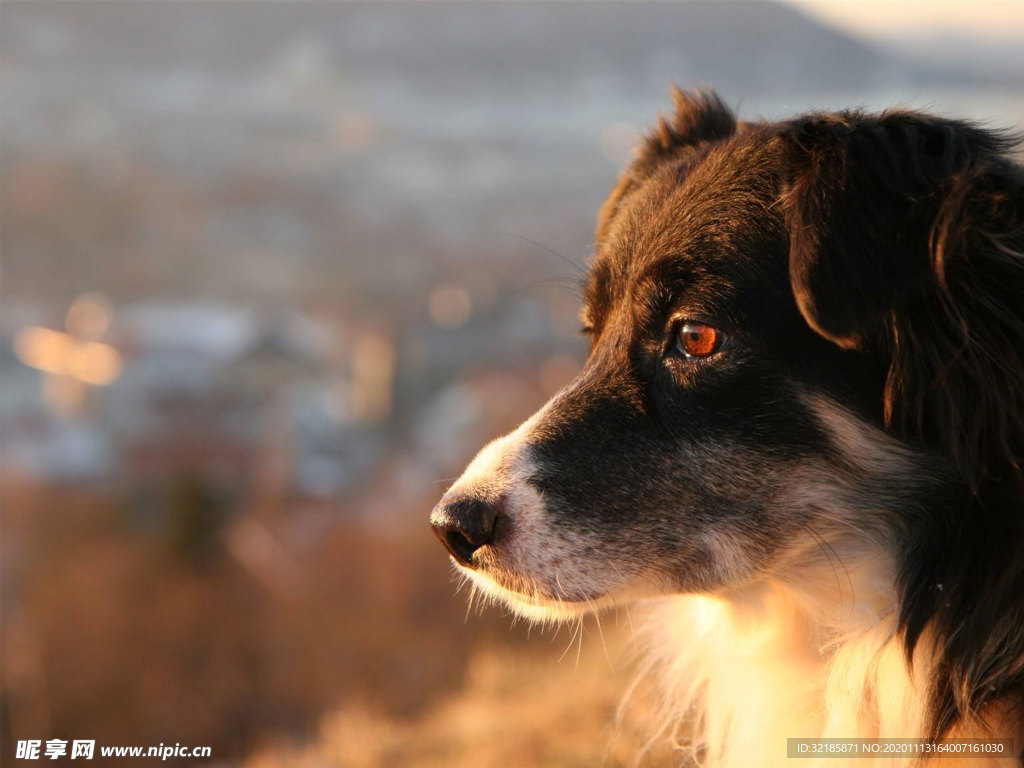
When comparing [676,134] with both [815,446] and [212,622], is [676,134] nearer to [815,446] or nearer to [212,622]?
[815,446]

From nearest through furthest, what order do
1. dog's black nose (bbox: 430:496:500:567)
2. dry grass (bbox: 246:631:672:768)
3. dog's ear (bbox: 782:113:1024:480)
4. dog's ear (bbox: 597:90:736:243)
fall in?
dog's ear (bbox: 782:113:1024:480) → dog's black nose (bbox: 430:496:500:567) → dog's ear (bbox: 597:90:736:243) → dry grass (bbox: 246:631:672:768)

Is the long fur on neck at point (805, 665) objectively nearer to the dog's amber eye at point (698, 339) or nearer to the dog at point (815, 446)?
the dog at point (815, 446)

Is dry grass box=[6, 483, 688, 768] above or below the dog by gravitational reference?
below

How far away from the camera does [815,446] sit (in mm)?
2758

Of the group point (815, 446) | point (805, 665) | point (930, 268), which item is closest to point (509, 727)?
point (805, 665)

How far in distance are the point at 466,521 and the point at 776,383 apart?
3.20ft

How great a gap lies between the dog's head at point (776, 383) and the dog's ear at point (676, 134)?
793mm

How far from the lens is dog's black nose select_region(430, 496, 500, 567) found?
2744 mm

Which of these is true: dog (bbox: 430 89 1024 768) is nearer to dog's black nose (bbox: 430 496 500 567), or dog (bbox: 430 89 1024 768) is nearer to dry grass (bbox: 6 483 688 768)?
dog's black nose (bbox: 430 496 500 567)

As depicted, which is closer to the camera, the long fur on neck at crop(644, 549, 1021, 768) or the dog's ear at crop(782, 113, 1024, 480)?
the dog's ear at crop(782, 113, 1024, 480)

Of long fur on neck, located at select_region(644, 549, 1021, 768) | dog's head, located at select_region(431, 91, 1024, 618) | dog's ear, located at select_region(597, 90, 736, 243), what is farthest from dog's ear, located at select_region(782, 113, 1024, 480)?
dog's ear, located at select_region(597, 90, 736, 243)

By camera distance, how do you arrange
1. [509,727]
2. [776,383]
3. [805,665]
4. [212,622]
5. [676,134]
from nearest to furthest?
[776,383], [805,665], [676,134], [509,727], [212,622]

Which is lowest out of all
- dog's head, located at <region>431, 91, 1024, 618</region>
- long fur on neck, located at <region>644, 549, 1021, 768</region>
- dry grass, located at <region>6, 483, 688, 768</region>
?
dry grass, located at <region>6, 483, 688, 768</region>

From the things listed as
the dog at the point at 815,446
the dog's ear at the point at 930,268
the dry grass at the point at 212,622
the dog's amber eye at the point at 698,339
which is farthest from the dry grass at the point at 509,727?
the dry grass at the point at 212,622
